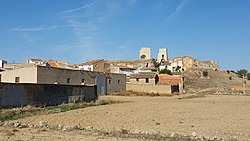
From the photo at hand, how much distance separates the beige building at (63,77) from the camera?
38.5m

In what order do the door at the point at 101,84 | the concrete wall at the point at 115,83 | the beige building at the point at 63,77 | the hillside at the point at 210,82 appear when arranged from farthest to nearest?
the hillside at the point at 210,82, the concrete wall at the point at 115,83, the door at the point at 101,84, the beige building at the point at 63,77

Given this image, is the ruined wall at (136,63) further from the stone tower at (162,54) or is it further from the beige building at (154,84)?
the beige building at (154,84)

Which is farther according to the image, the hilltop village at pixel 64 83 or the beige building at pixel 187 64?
the beige building at pixel 187 64

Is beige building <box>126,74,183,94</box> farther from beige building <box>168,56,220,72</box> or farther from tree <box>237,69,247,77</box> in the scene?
tree <box>237,69,247,77</box>

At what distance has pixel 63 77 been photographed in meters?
43.4

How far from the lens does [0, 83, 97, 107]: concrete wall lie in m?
23.9

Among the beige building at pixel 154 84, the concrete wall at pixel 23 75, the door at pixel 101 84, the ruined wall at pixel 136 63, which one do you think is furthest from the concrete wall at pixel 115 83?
the ruined wall at pixel 136 63

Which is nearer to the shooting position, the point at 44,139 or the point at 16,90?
the point at 44,139

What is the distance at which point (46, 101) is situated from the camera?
28.4 meters

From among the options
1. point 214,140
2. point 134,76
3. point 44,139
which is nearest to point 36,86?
point 44,139

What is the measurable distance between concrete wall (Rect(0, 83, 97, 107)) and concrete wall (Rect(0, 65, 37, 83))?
6.76m

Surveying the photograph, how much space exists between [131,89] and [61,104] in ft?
99.1

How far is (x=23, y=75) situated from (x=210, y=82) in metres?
65.7

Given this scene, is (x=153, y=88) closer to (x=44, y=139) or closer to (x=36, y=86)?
(x=36, y=86)
